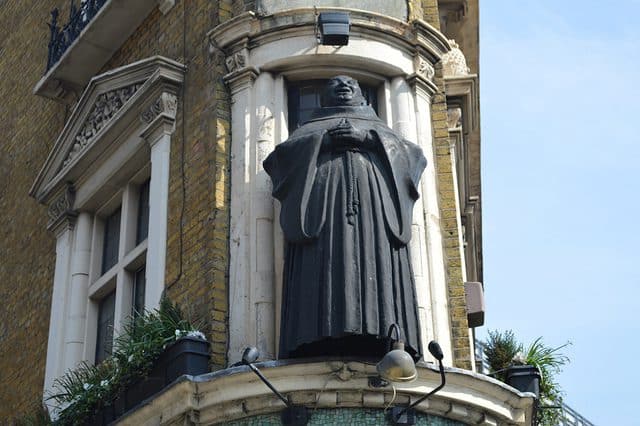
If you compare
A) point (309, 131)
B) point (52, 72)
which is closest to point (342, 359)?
point (309, 131)

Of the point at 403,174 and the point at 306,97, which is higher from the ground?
the point at 306,97

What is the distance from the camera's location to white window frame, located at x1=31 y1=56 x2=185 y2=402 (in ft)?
44.1

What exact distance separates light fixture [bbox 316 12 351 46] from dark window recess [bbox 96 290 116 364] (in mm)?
3521

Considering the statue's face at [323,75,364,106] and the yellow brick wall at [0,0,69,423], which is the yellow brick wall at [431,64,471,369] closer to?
the statue's face at [323,75,364,106]

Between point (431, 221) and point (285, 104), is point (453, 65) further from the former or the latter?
point (431, 221)

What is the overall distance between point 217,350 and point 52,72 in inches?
217

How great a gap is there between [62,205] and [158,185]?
2.08 meters

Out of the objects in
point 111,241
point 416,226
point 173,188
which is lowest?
point 416,226

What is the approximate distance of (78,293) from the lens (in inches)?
563

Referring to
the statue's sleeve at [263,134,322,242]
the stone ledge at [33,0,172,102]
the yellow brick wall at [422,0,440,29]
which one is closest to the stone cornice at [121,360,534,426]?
the statue's sleeve at [263,134,322,242]

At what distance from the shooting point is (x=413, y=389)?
35.0 feet

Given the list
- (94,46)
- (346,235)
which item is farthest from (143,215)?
(346,235)

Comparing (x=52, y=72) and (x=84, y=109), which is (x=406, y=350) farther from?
(x=52, y=72)

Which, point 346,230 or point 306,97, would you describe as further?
point 306,97
